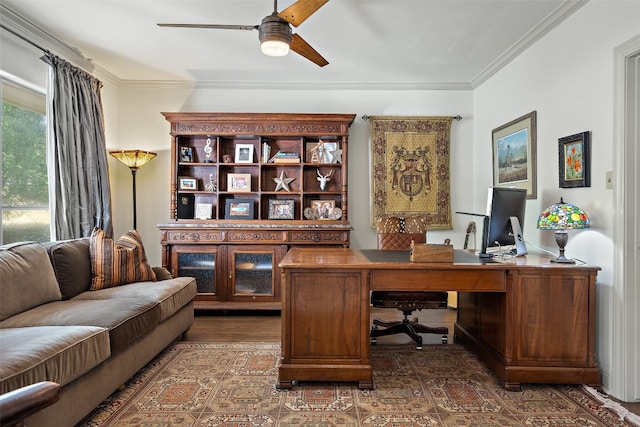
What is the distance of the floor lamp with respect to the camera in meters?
3.95

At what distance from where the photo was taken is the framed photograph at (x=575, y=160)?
2449 millimetres

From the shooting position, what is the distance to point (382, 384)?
235 cm

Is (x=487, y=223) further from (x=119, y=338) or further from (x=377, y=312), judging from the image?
(x=119, y=338)

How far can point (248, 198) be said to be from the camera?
4320mm

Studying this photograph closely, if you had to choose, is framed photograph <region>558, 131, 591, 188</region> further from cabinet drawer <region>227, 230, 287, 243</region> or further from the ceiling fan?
cabinet drawer <region>227, 230, 287, 243</region>

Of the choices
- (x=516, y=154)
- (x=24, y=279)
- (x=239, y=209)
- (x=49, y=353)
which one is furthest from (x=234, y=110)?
(x=49, y=353)

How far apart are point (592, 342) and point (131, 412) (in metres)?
Result: 2.72

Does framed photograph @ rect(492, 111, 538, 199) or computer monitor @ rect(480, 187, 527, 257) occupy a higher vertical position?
framed photograph @ rect(492, 111, 538, 199)

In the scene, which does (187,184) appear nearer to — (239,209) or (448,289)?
(239,209)

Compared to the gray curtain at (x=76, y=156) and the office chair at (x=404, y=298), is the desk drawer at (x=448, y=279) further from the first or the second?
the gray curtain at (x=76, y=156)

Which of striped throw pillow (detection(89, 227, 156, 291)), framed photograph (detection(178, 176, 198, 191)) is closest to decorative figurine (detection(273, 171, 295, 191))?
framed photograph (detection(178, 176, 198, 191))

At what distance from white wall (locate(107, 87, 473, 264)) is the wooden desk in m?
2.18

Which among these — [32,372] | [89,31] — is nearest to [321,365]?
[32,372]

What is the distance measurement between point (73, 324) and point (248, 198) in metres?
2.49
